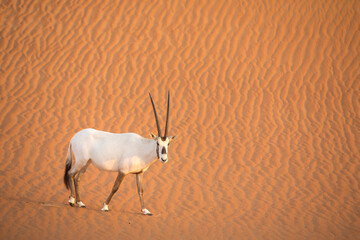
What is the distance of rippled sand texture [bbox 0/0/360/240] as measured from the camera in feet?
25.2

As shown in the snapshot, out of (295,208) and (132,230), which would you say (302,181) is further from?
(132,230)

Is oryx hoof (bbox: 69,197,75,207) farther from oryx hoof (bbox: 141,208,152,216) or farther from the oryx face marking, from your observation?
the oryx face marking

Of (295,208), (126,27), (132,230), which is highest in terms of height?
(126,27)

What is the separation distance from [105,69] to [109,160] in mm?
7127

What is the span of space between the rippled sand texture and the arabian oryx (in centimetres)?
55

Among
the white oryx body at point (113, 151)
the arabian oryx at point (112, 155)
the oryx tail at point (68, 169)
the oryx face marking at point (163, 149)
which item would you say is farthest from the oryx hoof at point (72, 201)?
the oryx face marking at point (163, 149)

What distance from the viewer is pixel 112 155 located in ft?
24.2

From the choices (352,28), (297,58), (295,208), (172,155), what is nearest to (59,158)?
(172,155)

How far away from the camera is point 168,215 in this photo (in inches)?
302

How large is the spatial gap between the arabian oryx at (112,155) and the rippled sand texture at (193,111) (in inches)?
21.5

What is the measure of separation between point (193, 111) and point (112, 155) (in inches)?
218

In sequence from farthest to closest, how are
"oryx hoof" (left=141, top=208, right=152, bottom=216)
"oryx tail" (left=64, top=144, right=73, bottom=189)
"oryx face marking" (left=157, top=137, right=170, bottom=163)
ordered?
"oryx tail" (left=64, top=144, right=73, bottom=189) < "oryx hoof" (left=141, top=208, right=152, bottom=216) < "oryx face marking" (left=157, top=137, right=170, bottom=163)

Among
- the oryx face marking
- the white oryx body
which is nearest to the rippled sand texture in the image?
the white oryx body

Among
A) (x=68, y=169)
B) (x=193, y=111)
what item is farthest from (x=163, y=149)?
(x=193, y=111)
